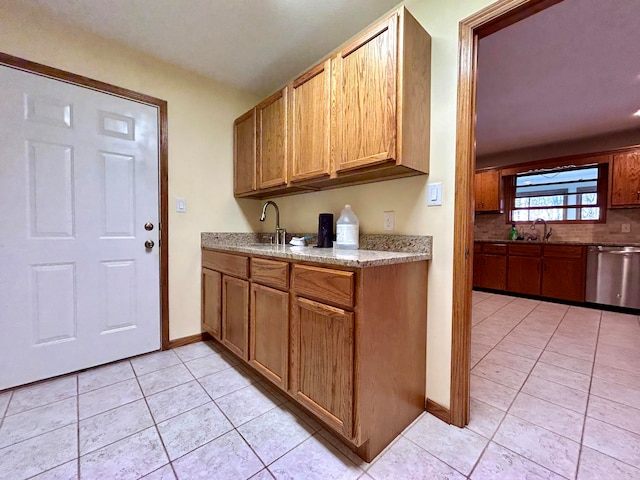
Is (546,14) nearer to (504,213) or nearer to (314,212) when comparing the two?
(314,212)

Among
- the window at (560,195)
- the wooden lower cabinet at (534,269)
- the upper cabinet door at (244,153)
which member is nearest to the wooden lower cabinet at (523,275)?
the wooden lower cabinet at (534,269)

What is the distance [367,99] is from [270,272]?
1049mm

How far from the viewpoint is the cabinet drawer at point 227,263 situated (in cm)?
181

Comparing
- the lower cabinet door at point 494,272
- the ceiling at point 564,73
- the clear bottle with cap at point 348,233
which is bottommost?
the lower cabinet door at point 494,272

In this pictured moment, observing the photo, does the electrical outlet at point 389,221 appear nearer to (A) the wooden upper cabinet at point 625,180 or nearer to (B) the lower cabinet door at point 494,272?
(B) the lower cabinet door at point 494,272

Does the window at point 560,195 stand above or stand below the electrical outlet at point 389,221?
above

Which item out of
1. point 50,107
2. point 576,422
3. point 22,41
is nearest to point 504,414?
point 576,422

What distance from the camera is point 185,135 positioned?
2291 mm

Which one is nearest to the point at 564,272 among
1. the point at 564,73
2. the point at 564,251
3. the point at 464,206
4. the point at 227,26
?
the point at 564,251

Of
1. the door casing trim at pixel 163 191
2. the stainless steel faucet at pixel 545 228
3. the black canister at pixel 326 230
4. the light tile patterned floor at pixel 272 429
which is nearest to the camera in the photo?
the light tile patterned floor at pixel 272 429

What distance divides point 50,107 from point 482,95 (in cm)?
356

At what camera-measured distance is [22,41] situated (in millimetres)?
1668

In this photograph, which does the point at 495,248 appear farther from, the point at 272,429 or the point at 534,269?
the point at 272,429

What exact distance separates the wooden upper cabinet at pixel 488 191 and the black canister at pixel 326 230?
3884 mm
